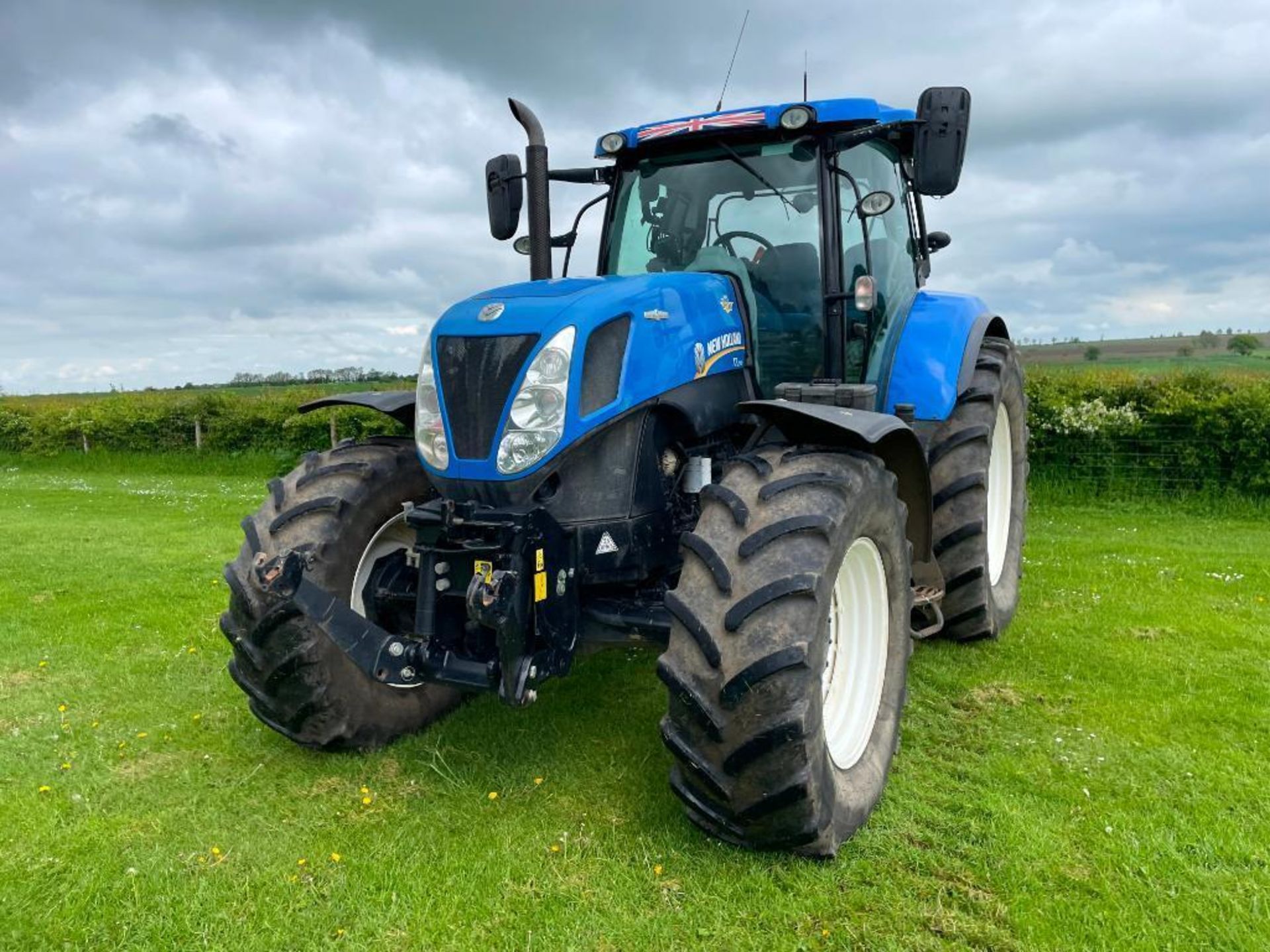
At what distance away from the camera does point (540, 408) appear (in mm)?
3303

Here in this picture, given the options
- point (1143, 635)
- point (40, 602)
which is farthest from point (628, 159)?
point (40, 602)

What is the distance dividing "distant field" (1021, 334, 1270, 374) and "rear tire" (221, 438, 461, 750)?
33.2 ft

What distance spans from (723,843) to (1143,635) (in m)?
3.55

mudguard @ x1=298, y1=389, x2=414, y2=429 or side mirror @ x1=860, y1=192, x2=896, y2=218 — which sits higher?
side mirror @ x1=860, y1=192, x2=896, y2=218

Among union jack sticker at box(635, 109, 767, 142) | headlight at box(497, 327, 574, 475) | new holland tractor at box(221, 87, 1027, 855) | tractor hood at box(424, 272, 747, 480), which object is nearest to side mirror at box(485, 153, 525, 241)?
new holland tractor at box(221, 87, 1027, 855)

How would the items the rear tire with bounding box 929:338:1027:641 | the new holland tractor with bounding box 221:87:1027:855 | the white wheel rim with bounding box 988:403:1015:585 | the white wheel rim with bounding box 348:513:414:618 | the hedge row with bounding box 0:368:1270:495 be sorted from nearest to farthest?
the new holland tractor with bounding box 221:87:1027:855
the white wheel rim with bounding box 348:513:414:618
the rear tire with bounding box 929:338:1027:641
the white wheel rim with bounding box 988:403:1015:585
the hedge row with bounding box 0:368:1270:495

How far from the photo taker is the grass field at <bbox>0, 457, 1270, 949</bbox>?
9.50ft

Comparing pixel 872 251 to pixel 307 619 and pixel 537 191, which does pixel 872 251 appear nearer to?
pixel 537 191

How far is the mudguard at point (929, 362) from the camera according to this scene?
15.1 feet

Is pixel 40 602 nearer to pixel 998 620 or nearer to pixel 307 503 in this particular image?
pixel 307 503

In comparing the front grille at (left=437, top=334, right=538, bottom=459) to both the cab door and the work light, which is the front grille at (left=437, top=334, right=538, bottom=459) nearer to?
the work light

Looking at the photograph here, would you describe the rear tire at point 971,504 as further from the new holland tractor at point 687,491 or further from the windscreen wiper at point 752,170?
the windscreen wiper at point 752,170

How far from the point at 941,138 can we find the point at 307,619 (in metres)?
3.10

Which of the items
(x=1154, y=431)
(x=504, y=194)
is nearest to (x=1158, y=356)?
(x=1154, y=431)
